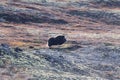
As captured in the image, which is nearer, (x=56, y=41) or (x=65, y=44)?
(x=56, y=41)

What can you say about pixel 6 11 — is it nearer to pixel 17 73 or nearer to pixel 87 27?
pixel 87 27

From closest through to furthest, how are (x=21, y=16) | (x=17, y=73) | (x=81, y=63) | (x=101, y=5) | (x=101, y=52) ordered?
(x=17, y=73) < (x=81, y=63) < (x=101, y=52) < (x=21, y=16) < (x=101, y=5)

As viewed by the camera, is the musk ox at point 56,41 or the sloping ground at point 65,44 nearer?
the sloping ground at point 65,44

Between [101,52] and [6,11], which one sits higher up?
[6,11]

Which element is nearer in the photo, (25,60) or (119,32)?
(25,60)

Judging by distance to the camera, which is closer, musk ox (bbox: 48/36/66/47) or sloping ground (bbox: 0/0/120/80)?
sloping ground (bbox: 0/0/120/80)

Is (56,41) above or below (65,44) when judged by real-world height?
above

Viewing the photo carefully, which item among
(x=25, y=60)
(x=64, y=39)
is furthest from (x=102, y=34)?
(x=25, y=60)

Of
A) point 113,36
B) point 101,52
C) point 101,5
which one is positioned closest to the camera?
point 101,52
